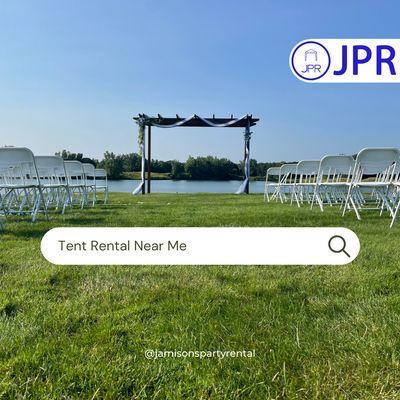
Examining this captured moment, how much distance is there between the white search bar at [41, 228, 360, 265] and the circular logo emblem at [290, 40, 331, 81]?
83.9 inches

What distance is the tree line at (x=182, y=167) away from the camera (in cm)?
1457

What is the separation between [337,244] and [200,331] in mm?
822

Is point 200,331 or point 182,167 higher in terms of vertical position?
point 182,167

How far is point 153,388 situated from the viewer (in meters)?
0.78

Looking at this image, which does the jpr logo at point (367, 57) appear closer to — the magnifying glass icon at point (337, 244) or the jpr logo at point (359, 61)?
the jpr logo at point (359, 61)

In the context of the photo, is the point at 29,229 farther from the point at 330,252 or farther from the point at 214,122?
the point at 214,122

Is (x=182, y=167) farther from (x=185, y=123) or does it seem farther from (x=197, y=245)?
(x=197, y=245)

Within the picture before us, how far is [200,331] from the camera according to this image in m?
1.02

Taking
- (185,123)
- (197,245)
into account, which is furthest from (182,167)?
(197,245)

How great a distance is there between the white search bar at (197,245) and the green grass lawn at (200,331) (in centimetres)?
12

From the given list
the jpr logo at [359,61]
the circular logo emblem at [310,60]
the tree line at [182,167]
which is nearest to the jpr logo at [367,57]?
the jpr logo at [359,61]

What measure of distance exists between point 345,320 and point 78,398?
860 mm

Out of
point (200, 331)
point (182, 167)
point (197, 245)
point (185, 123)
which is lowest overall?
point (200, 331)

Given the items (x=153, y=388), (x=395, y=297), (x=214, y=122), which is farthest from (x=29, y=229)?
(x=214, y=122)
